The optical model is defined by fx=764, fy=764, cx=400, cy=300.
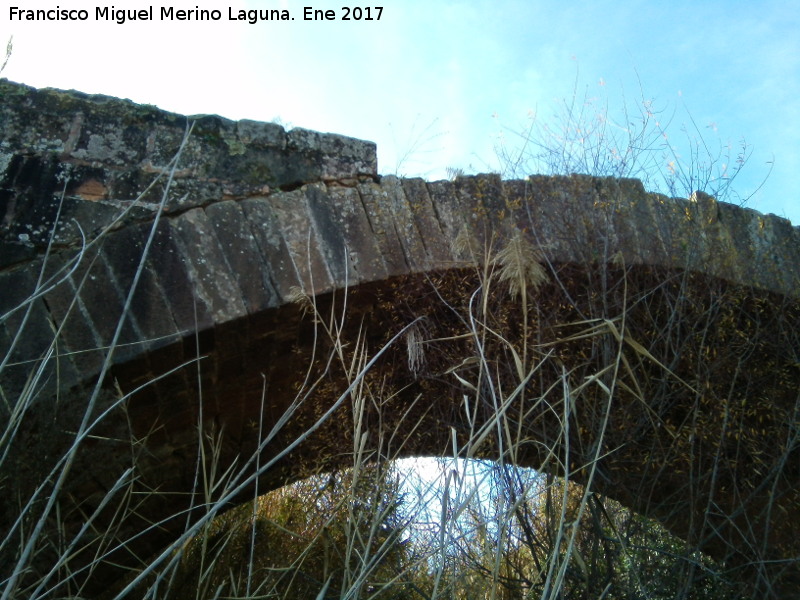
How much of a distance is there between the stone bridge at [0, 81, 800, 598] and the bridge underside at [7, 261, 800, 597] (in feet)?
0.04

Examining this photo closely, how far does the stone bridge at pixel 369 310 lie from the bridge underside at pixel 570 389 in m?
0.01

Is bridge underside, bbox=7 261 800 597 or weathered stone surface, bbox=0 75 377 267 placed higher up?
weathered stone surface, bbox=0 75 377 267

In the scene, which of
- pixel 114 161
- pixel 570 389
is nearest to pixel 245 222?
pixel 114 161

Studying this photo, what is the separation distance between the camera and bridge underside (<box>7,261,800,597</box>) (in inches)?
106

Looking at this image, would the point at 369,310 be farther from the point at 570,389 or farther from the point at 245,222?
the point at 570,389

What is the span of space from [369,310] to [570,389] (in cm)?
79

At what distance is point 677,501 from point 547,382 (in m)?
0.64

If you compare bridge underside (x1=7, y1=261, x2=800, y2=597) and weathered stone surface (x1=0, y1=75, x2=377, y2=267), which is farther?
bridge underside (x1=7, y1=261, x2=800, y2=597)

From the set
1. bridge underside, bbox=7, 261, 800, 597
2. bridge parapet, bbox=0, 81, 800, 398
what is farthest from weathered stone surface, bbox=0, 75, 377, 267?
bridge underside, bbox=7, 261, 800, 597

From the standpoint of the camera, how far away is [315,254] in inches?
106

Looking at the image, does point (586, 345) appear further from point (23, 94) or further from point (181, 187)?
point (23, 94)

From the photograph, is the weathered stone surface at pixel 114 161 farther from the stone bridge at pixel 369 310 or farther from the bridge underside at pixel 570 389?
the bridge underside at pixel 570 389

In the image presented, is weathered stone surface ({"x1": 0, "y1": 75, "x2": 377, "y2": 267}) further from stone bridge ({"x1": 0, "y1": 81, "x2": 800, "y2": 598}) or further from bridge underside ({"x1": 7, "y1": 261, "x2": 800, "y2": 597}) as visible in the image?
bridge underside ({"x1": 7, "y1": 261, "x2": 800, "y2": 597})

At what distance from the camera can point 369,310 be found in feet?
9.39
